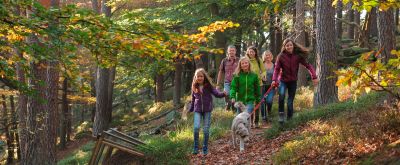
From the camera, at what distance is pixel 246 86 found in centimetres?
848

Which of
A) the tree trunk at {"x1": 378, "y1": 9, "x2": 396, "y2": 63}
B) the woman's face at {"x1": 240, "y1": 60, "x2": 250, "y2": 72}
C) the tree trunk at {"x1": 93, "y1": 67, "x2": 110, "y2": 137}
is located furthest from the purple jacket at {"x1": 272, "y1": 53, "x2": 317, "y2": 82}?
the tree trunk at {"x1": 93, "y1": 67, "x2": 110, "y2": 137}

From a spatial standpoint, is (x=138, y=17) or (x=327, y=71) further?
(x=327, y=71)

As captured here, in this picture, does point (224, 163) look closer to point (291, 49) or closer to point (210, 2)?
point (291, 49)

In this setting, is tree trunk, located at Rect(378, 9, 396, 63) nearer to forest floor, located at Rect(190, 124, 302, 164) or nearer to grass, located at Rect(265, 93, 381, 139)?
grass, located at Rect(265, 93, 381, 139)

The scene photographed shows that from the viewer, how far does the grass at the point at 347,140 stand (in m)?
5.72

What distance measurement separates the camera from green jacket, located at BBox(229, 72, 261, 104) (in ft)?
27.8

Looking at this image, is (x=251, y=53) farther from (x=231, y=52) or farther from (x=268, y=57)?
(x=268, y=57)

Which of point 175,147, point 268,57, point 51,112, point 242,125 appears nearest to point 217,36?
point 268,57

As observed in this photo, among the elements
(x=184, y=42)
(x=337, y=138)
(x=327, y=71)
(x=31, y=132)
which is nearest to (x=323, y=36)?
(x=327, y=71)

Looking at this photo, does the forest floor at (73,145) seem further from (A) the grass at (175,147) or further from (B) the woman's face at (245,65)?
(B) the woman's face at (245,65)

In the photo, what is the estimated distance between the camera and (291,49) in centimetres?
880

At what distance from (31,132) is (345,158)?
7703mm

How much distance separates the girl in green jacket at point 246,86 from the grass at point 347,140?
1285 millimetres

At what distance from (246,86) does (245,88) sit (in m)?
0.05
